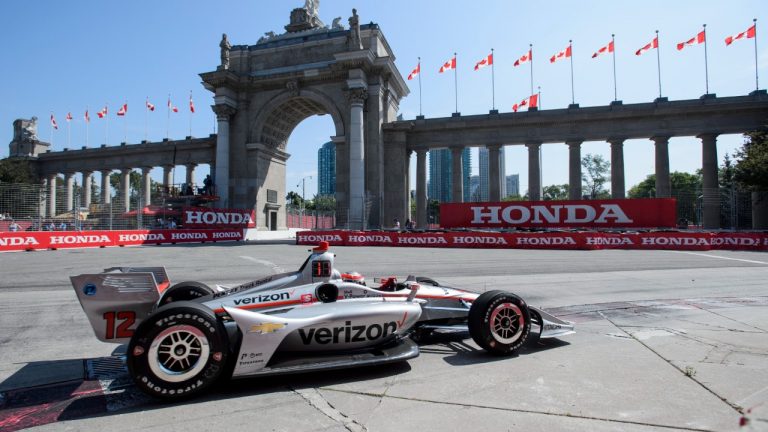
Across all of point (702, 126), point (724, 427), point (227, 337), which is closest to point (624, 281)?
point (724, 427)

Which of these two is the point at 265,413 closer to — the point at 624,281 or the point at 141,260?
the point at 624,281

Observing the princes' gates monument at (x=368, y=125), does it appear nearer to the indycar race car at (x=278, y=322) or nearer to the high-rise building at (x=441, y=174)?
the indycar race car at (x=278, y=322)

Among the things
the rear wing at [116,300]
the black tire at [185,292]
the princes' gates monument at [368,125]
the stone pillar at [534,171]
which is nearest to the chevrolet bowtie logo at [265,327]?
the rear wing at [116,300]

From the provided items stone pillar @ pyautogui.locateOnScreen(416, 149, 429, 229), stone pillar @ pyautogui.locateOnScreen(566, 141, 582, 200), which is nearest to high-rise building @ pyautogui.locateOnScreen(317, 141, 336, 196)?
stone pillar @ pyautogui.locateOnScreen(416, 149, 429, 229)

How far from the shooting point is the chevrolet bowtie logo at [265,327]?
159 inches

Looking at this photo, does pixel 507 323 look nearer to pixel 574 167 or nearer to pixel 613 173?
pixel 574 167

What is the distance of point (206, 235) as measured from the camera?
32781mm

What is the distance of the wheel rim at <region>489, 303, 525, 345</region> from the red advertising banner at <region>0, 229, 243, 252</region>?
88.0 ft

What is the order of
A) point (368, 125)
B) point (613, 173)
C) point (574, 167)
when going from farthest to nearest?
point (368, 125)
point (574, 167)
point (613, 173)

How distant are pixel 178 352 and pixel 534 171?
1473 inches

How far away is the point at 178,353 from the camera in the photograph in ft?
12.7

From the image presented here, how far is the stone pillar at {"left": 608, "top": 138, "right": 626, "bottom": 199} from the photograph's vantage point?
117 ft

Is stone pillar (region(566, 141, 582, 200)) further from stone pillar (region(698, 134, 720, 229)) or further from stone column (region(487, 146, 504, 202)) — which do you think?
stone pillar (region(698, 134, 720, 229))

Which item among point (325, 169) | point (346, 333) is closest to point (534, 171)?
point (346, 333)
